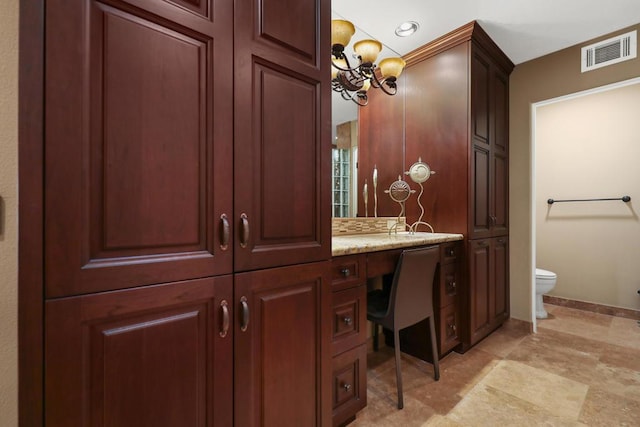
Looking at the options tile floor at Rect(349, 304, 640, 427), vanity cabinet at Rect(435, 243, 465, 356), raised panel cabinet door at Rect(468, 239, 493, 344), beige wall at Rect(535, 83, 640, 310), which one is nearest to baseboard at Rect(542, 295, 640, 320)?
beige wall at Rect(535, 83, 640, 310)

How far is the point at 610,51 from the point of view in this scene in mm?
2299

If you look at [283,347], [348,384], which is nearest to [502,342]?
[348,384]

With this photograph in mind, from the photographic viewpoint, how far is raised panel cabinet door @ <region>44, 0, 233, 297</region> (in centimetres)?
66

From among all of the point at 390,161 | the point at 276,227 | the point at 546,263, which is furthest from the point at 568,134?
the point at 276,227

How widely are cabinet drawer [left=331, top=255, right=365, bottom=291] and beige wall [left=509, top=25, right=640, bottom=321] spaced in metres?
2.08

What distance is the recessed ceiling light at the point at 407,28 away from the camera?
215cm

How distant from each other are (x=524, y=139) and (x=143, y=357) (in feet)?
10.8

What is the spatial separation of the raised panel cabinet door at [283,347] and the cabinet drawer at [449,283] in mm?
1236

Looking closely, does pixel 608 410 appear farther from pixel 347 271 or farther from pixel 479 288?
pixel 347 271

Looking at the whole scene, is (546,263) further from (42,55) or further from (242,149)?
(42,55)

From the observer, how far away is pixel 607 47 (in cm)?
231

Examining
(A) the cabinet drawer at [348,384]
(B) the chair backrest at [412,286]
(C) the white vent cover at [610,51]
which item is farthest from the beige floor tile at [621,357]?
(C) the white vent cover at [610,51]

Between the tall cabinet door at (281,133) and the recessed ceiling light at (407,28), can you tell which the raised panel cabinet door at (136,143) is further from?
the recessed ceiling light at (407,28)

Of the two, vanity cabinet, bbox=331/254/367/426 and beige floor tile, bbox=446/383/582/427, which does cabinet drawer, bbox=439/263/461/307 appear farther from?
vanity cabinet, bbox=331/254/367/426
